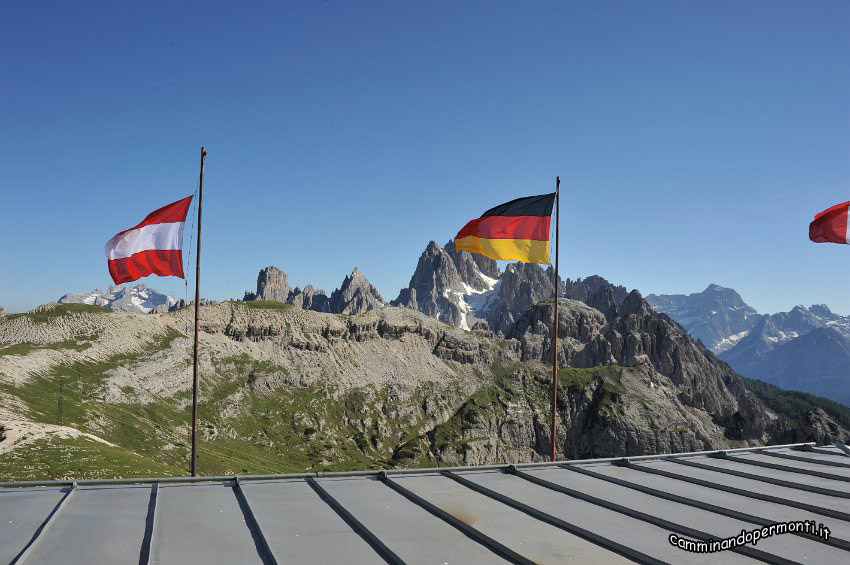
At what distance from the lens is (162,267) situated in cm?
3484

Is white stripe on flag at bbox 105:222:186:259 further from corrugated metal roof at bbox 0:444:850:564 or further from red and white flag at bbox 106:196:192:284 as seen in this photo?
corrugated metal roof at bbox 0:444:850:564

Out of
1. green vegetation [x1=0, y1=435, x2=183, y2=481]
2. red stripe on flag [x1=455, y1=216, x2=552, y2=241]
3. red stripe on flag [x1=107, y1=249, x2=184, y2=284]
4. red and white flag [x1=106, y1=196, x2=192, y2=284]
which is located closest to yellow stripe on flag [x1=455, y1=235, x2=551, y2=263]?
red stripe on flag [x1=455, y1=216, x2=552, y2=241]

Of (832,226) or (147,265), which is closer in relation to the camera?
(147,265)

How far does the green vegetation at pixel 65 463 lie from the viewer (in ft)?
201

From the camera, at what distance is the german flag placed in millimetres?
38312

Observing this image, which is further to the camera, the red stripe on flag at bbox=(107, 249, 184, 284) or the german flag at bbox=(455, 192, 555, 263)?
the german flag at bbox=(455, 192, 555, 263)

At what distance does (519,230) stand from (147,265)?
839 inches

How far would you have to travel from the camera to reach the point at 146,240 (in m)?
34.7

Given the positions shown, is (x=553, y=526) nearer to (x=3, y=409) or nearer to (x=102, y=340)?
(x=3, y=409)

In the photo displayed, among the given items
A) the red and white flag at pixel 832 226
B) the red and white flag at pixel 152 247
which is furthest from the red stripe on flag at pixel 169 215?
the red and white flag at pixel 832 226

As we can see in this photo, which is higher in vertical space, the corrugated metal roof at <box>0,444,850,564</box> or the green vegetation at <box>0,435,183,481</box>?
the corrugated metal roof at <box>0,444,850,564</box>

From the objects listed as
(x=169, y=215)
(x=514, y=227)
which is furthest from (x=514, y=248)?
(x=169, y=215)

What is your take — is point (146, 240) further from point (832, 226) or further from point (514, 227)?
point (832, 226)

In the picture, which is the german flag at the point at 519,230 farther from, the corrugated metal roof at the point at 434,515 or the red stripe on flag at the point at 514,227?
the corrugated metal roof at the point at 434,515
